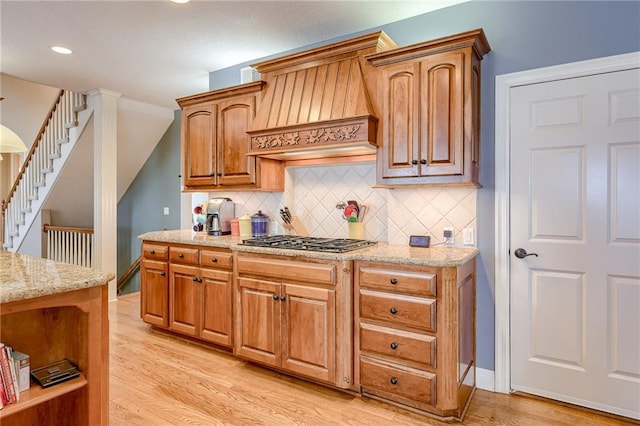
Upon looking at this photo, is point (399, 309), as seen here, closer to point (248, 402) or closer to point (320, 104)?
point (248, 402)

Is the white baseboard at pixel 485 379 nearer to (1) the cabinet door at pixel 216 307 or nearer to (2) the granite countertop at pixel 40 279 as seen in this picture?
(1) the cabinet door at pixel 216 307

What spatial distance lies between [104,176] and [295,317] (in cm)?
349

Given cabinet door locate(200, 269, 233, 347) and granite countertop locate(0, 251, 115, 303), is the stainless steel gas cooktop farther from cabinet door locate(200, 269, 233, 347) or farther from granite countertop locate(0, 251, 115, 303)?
granite countertop locate(0, 251, 115, 303)

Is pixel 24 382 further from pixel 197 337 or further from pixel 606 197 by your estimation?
pixel 606 197

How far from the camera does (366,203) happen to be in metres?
3.07

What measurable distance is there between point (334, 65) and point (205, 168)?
5.25 feet

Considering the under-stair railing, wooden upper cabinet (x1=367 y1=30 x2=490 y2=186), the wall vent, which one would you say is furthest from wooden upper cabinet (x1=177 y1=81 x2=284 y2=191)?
the under-stair railing

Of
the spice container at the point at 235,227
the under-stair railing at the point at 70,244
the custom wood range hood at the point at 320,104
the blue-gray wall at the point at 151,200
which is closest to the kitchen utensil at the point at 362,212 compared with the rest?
the custom wood range hood at the point at 320,104

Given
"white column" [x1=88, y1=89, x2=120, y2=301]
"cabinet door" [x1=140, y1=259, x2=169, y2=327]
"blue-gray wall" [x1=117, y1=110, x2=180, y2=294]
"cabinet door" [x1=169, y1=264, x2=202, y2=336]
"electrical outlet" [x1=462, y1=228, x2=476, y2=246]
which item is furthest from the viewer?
"blue-gray wall" [x1=117, y1=110, x2=180, y2=294]

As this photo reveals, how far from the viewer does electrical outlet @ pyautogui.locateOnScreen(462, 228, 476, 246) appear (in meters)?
2.62

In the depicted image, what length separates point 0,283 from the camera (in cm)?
131

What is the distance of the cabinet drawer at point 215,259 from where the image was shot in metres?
3.02

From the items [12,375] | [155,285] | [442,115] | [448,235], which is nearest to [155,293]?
[155,285]

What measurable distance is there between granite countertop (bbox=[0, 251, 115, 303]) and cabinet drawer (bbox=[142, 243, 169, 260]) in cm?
166
